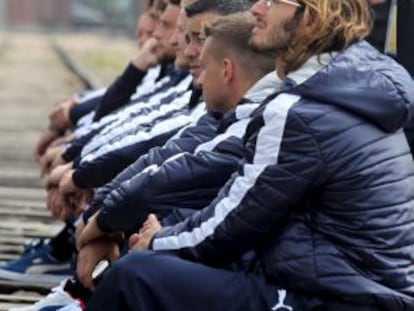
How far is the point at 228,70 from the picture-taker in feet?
15.4

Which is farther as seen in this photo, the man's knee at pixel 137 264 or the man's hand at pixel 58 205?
the man's hand at pixel 58 205

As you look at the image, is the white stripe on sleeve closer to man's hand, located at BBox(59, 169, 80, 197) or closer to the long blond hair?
the long blond hair

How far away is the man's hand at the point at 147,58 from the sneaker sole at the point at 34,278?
54.3 inches

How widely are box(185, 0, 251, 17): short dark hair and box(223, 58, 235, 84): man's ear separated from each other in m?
0.50

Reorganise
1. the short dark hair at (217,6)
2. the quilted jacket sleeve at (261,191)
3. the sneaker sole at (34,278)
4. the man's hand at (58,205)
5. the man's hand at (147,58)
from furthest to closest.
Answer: the man's hand at (147,58)
the sneaker sole at (34,278)
the man's hand at (58,205)
the short dark hair at (217,6)
the quilted jacket sleeve at (261,191)

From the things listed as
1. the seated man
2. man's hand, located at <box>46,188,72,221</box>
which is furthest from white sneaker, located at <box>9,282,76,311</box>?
man's hand, located at <box>46,188,72,221</box>

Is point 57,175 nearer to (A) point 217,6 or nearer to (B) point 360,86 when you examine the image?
(A) point 217,6

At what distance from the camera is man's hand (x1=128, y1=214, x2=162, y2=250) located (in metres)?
4.29

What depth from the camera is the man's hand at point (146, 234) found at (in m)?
→ 4.29

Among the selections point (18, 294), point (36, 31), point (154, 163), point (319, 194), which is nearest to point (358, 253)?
point (319, 194)

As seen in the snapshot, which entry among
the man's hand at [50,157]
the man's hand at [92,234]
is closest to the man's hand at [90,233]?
the man's hand at [92,234]

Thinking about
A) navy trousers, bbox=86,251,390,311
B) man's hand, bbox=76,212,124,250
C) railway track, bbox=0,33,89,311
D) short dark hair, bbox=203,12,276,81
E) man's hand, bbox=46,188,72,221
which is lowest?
railway track, bbox=0,33,89,311

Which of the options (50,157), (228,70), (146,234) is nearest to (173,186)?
(146,234)

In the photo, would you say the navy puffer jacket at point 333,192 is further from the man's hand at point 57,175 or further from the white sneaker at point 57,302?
the man's hand at point 57,175
